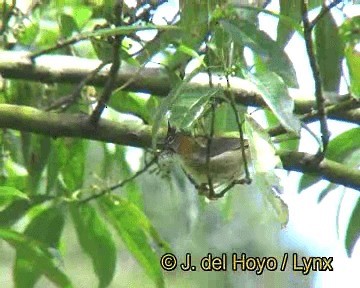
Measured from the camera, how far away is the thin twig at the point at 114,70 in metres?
1.17

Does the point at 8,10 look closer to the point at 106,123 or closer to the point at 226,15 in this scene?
the point at 106,123

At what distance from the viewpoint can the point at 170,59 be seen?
1.41 meters

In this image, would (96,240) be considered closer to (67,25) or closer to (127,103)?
(127,103)

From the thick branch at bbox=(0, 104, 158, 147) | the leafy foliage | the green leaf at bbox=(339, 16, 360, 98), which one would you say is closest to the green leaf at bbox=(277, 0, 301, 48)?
the leafy foliage

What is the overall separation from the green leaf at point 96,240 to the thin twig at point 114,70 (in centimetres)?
23

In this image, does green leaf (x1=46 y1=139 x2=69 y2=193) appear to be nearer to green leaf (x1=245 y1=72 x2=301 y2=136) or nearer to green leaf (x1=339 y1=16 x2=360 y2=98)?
green leaf (x1=339 y1=16 x2=360 y2=98)

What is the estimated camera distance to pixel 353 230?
1422 mm

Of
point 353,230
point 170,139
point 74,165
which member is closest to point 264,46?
point 170,139

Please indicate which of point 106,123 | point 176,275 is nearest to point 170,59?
point 106,123

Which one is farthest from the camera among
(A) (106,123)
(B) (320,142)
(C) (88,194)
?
(C) (88,194)

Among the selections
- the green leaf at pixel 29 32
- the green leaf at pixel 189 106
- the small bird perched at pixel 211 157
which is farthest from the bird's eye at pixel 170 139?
the green leaf at pixel 29 32

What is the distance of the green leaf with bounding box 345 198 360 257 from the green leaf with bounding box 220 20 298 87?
388 mm

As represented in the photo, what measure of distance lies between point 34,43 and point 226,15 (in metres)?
0.62

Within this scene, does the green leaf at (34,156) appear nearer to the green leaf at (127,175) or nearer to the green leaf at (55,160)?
the green leaf at (55,160)
